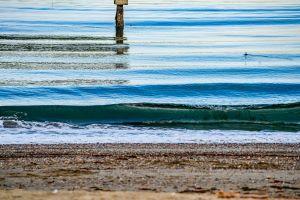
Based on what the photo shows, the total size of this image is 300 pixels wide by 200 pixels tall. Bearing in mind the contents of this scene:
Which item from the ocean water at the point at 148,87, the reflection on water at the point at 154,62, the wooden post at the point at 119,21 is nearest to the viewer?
the ocean water at the point at 148,87

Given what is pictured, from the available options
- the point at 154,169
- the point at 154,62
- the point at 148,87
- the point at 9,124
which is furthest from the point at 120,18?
the point at 154,169

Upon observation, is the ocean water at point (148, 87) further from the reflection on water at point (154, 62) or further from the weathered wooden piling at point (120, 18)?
the weathered wooden piling at point (120, 18)

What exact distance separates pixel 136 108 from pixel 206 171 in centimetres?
746

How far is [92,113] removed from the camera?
52.0ft

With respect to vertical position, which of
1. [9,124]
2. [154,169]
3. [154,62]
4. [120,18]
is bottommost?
[154,62]

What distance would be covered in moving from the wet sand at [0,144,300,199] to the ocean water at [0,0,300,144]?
4.21 ft

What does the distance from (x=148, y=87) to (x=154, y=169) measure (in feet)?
39.1

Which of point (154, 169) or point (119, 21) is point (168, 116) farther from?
point (119, 21)

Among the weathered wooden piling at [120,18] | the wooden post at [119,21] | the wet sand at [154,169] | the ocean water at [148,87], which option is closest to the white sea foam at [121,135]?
the ocean water at [148,87]

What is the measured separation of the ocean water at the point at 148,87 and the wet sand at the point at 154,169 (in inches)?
50.5

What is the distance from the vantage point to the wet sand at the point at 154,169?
7.59 meters

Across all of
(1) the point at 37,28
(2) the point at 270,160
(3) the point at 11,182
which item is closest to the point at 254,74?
(2) the point at 270,160

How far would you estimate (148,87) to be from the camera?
819 inches

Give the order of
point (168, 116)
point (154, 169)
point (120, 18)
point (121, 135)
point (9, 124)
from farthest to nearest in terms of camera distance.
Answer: point (120, 18)
point (168, 116)
point (9, 124)
point (121, 135)
point (154, 169)
